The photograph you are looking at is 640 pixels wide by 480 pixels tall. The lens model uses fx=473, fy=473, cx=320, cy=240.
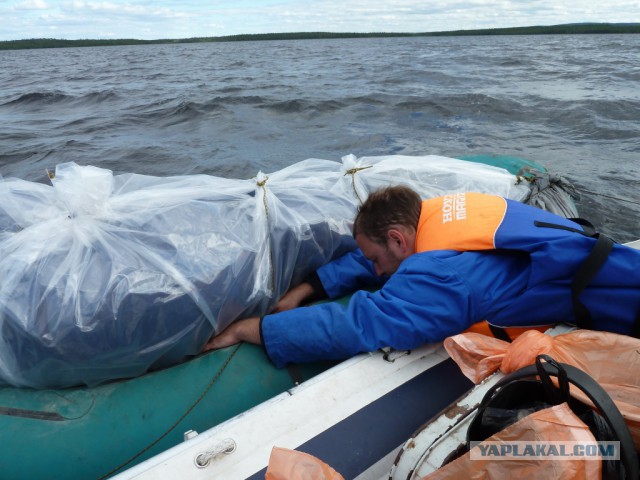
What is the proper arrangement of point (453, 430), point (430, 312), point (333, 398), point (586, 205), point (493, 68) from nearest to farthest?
point (453, 430) → point (333, 398) → point (430, 312) → point (586, 205) → point (493, 68)

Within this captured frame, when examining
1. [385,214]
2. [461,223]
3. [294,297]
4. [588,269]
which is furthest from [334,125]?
[588,269]

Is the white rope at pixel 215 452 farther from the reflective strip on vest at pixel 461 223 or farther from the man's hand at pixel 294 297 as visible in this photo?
the reflective strip on vest at pixel 461 223

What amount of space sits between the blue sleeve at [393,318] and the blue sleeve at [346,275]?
531mm

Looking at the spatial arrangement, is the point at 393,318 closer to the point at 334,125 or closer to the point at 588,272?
the point at 588,272

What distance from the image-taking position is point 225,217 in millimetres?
2129

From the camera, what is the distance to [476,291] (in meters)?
1.77

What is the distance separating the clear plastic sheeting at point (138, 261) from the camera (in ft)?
5.48

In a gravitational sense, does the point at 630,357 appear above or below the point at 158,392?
above

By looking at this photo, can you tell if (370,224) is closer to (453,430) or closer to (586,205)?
(453,430)

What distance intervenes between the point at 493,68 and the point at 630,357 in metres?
19.3

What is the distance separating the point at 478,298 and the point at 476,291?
0.03 metres

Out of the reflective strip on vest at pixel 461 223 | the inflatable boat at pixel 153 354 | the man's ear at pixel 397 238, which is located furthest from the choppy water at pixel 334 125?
the inflatable boat at pixel 153 354

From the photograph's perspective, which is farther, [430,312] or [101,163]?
[101,163]

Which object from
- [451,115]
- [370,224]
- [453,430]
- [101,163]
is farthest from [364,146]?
[453,430]
